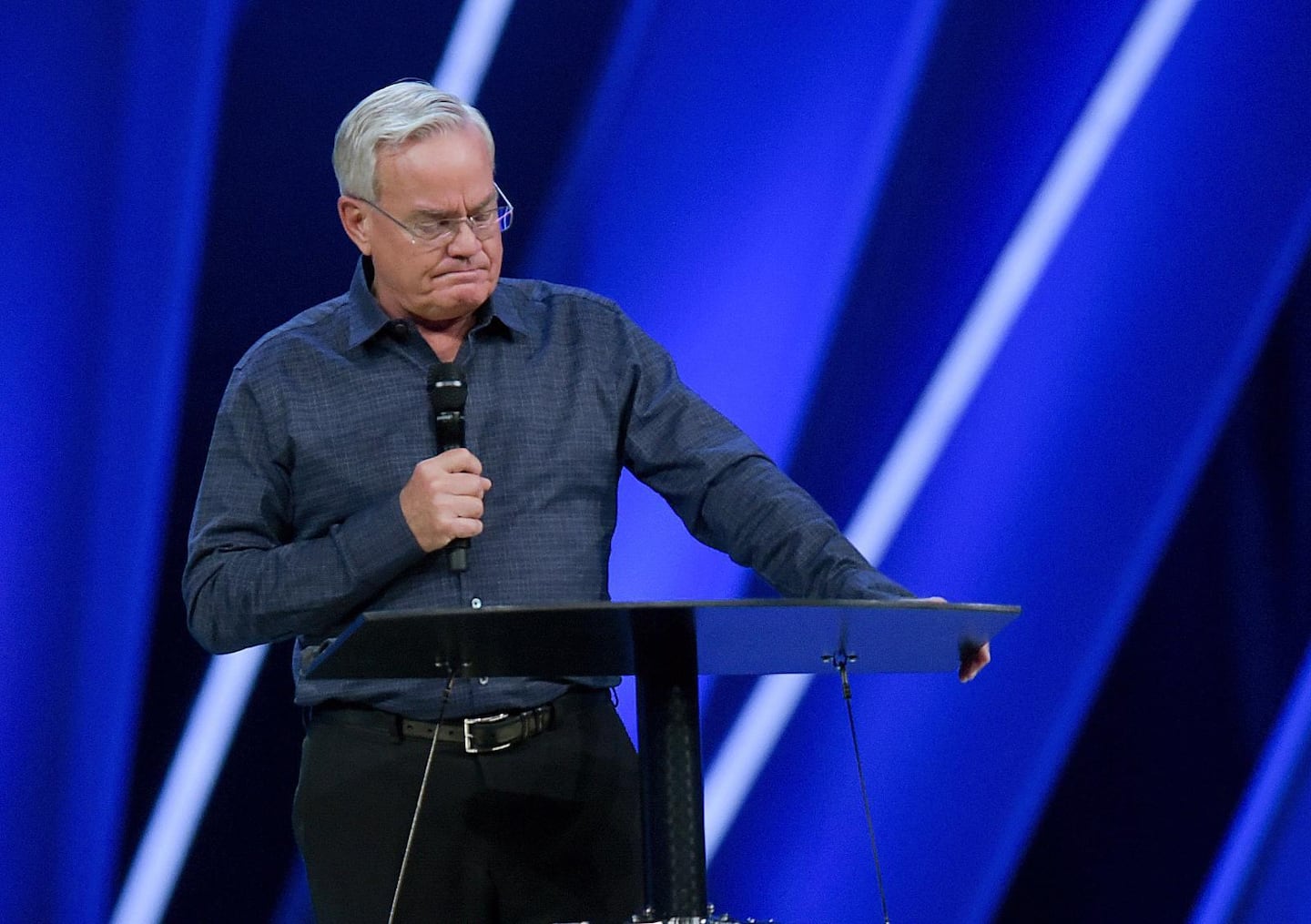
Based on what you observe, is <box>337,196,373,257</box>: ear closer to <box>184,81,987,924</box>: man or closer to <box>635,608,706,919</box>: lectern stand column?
<box>184,81,987,924</box>: man

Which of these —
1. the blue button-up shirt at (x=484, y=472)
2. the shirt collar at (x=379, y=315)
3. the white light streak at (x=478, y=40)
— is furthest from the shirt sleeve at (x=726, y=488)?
the white light streak at (x=478, y=40)

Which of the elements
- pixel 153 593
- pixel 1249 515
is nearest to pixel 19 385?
pixel 153 593

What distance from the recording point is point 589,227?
2848 mm

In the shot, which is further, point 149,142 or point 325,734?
point 149,142

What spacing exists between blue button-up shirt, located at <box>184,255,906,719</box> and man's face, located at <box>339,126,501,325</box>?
62mm

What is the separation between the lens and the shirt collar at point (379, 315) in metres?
2.12

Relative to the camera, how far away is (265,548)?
6.55ft

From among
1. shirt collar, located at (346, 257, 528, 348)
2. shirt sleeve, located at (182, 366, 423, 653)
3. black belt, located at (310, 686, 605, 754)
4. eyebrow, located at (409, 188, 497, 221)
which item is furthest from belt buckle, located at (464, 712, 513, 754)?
eyebrow, located at (409, 188, 497, 221)

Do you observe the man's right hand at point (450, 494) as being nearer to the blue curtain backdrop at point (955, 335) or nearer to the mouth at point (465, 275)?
the mouth at point (465, 275)

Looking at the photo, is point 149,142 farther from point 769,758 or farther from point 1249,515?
point 1249,515

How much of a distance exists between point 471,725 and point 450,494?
0.39 metres

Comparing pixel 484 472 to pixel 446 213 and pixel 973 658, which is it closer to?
pixel 446 213

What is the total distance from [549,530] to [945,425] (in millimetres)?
1056

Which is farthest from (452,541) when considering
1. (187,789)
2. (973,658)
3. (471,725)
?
(187,789)
